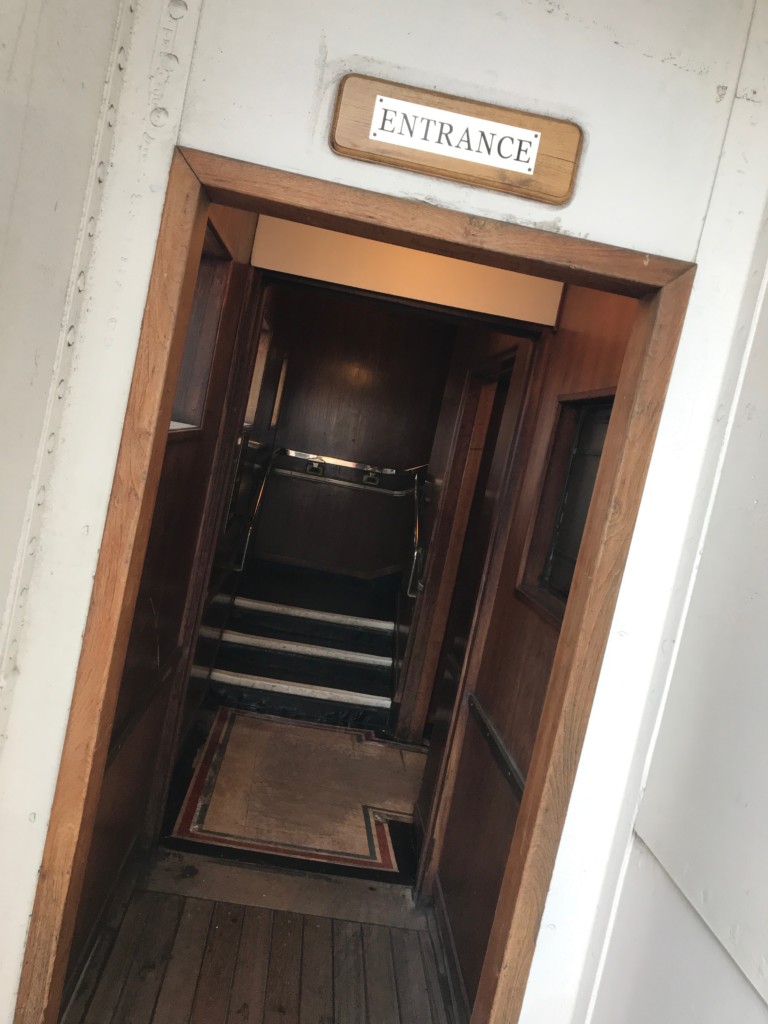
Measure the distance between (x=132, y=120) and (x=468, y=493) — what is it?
330 cm

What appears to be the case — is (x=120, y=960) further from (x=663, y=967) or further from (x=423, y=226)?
(x=423, y=226)

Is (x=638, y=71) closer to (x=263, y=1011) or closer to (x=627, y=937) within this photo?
(x=627, y=937)

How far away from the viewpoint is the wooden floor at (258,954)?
259 centimetres

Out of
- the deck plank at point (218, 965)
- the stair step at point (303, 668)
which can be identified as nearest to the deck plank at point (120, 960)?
the deck plank at point (218, 965)

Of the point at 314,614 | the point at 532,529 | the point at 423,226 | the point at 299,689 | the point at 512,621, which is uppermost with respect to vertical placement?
the point at 423,226

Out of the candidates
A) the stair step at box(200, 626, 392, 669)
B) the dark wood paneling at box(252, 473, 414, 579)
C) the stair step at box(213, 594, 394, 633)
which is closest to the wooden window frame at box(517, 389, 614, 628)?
the stair step at box(200, 626, 392, 669)

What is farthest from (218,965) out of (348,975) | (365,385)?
(365,385)

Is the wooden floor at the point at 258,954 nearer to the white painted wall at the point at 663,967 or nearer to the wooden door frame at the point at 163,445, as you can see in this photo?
the wooden door frame at the point at 163,445

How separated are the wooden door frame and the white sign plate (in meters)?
0.12

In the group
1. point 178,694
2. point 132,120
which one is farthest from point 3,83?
point 178,694

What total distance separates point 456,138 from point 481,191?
0.12 m

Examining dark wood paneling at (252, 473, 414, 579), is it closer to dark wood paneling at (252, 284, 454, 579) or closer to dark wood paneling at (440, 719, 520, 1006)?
dark wood paneling at (252, 284, 454, 579)

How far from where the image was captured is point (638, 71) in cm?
173

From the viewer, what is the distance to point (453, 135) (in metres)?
1.70
